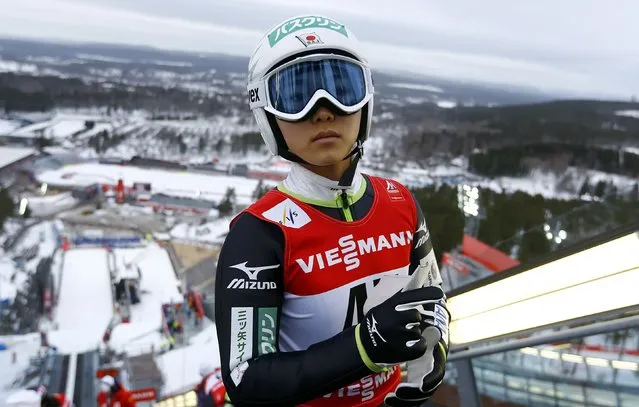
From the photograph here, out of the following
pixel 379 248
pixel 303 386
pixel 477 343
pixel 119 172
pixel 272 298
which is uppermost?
pixel 379 248

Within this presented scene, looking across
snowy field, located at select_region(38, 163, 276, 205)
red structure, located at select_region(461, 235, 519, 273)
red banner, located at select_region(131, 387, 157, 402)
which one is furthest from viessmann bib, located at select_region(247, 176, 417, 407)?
snowy field, located at select_region(38, 163, 276, 205)

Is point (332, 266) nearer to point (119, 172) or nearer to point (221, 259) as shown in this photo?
point (221, 259)

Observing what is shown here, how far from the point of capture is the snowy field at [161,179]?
53.5 meters

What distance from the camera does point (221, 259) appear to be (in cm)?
164

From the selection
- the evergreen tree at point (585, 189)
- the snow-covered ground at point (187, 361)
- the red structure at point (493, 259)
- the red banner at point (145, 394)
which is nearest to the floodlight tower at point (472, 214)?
the snow-covered ground at point (187, 361)

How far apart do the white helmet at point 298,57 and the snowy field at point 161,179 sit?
46034 millimetres

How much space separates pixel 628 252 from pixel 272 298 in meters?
1.28

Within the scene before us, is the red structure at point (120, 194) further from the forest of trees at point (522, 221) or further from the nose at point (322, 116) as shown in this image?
the nose at point (322, 116)

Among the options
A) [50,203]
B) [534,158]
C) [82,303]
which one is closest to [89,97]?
[50,203]

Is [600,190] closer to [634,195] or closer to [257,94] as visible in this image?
[634,195]

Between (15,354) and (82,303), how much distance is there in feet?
22.4

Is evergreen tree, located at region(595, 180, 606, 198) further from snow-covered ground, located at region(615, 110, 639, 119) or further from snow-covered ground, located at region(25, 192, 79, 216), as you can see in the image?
snow-covered ground, located at region(25, 192, 79, 216)

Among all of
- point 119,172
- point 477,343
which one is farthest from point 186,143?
point 477,343

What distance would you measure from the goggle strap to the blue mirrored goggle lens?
33mm
